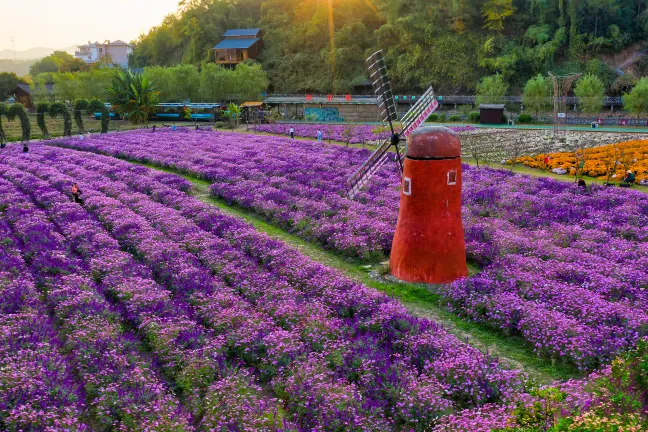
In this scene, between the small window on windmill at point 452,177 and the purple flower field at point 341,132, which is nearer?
the small window on windmill at point 452,177

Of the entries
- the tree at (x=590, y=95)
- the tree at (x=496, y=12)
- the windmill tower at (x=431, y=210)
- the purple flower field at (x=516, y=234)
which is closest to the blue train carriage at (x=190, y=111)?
the purple flower field at (x=516, y=234)

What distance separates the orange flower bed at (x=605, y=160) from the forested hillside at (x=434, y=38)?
4285 cm

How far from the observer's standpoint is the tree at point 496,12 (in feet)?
283

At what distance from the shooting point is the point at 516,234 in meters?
20.8

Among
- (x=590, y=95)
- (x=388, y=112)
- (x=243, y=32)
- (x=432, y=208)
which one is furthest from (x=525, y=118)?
(x=243, y=32)

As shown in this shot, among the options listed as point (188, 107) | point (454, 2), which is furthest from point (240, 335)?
point (454, 2)

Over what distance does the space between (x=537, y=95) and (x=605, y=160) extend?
33696 mm

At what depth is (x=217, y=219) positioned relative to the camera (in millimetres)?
23516

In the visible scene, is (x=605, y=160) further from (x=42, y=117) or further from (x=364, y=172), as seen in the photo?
(x=42, y=117)

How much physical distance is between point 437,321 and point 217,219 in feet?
40.2

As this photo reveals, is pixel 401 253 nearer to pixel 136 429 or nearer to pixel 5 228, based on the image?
pixel 136 429

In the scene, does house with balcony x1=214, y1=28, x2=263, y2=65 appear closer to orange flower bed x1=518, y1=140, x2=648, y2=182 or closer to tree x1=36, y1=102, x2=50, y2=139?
tree x1=36, y1=102, x2=50, y2=139

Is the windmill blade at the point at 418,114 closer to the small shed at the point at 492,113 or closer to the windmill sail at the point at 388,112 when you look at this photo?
the windmill sail at the point at 388,112

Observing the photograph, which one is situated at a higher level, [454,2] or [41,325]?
[454,2]
